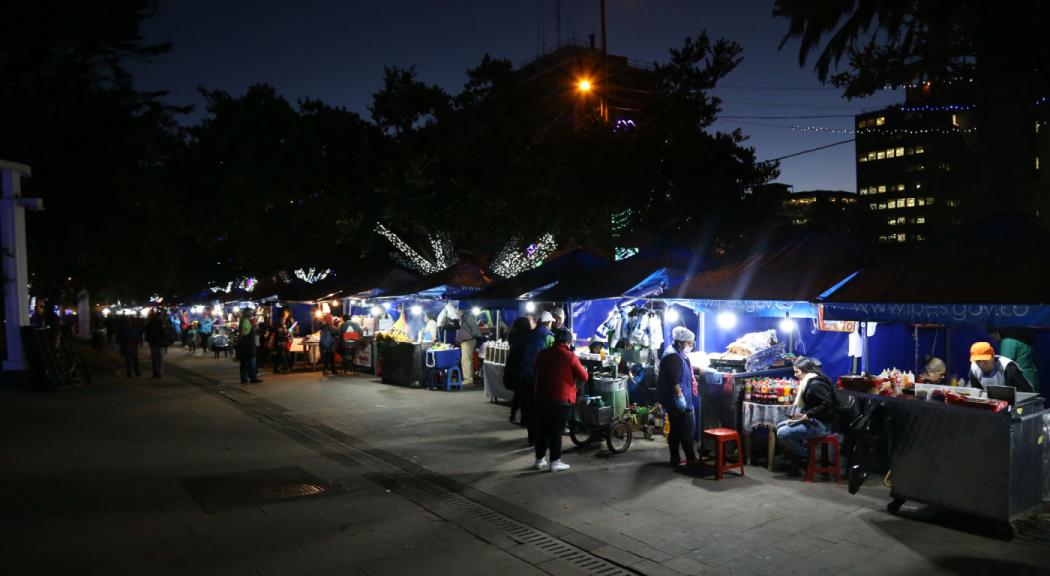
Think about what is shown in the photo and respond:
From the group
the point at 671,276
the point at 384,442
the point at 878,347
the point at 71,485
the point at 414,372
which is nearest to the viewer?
the point at 71,485

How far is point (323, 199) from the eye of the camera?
2650 centimetres

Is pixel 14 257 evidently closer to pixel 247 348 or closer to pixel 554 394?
pixel 247 348

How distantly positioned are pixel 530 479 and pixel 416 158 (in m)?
16.1

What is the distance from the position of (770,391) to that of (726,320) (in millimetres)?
3697

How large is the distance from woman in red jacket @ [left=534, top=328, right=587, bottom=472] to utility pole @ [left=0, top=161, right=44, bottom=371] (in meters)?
14.5

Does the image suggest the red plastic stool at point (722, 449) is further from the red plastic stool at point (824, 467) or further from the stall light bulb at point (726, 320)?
the stall light bulb at point (726, 320)

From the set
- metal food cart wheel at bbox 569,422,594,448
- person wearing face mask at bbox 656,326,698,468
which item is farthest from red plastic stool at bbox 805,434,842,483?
metal food cart wheel at bbox 569,422,594,448

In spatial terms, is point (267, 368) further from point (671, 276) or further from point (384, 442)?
point (671, 276)

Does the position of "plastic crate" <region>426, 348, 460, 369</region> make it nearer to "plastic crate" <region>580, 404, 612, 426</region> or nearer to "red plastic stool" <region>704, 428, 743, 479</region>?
"plastic crate" <region>580, 404, 612, 426</region>

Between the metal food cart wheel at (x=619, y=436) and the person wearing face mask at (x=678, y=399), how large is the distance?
1.09 m

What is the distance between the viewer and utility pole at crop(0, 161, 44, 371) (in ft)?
53.5

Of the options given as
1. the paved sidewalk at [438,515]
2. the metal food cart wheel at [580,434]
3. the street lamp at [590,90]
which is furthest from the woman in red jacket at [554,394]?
the street lamp at [590,90]

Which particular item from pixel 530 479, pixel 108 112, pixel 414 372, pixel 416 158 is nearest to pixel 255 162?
pixel 108 112

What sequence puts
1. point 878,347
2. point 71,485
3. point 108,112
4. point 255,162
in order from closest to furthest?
point 71,485, point 878,347, point 108,112, point 255,162
